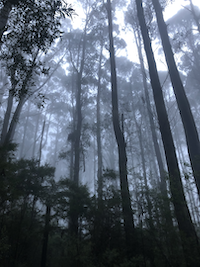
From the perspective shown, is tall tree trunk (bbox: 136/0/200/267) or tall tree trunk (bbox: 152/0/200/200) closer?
tall tree trunk (bbox: 136/0/200/267)

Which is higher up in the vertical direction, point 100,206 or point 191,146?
point 191,146

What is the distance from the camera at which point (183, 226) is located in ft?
13.0

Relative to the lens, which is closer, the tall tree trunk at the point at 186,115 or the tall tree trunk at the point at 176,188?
the tall tree trunk at the point at 176,188

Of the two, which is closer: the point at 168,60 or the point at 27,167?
the point at 27,167

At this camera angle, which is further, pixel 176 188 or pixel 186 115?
pixel 186 115

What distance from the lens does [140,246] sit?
429 cm

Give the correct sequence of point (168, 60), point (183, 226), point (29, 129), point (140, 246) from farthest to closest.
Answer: point (29, 129) < point (168, 60) < point (140, 246) < point (183, 226)

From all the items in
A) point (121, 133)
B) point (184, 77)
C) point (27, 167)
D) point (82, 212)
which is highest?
point (184, 77)

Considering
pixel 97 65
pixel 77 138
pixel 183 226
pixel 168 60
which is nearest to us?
pixel 183 226

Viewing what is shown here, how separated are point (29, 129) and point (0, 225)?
24.3 metres

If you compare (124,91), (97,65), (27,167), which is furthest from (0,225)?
(124,91)

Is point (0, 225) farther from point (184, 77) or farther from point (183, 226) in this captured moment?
point (184, 77)

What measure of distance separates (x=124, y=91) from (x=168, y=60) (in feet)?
47.0

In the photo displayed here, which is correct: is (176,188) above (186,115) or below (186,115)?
below
